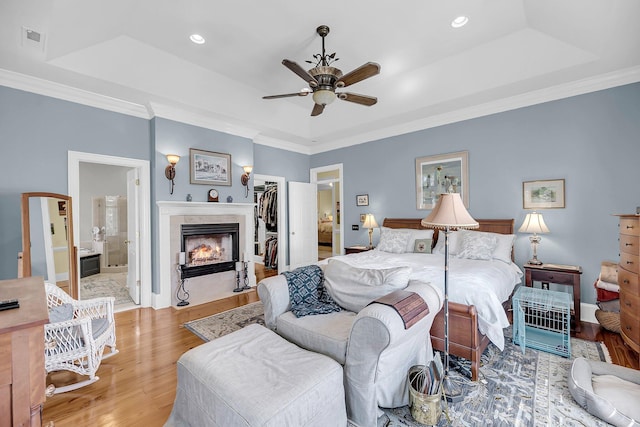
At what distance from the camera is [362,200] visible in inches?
222

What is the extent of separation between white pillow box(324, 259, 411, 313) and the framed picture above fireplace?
292cm

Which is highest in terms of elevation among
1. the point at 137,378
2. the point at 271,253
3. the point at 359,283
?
the point at 359,283

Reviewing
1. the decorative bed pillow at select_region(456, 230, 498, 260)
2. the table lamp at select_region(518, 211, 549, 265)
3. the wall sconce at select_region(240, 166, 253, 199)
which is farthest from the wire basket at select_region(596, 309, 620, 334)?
the wall sconce at select_region(240, 166, 253, 199)

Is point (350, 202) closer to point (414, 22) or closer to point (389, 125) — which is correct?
point (389, 125)

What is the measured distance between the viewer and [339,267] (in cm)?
267

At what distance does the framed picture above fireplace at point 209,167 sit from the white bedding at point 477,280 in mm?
2684

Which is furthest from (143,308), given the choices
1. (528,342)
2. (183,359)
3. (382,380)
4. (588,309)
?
(588,309)

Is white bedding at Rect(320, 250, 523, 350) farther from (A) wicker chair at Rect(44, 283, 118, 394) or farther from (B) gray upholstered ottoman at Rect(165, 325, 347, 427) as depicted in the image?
(A) wicker chair at Rect(44, 283, 118, 394)

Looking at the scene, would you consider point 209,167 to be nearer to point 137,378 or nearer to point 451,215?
point 137,378

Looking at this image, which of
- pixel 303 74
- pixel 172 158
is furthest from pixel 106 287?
pixel 303 74

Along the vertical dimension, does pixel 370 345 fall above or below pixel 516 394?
above

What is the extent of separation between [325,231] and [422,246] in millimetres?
4571

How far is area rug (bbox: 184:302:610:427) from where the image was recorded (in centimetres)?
181

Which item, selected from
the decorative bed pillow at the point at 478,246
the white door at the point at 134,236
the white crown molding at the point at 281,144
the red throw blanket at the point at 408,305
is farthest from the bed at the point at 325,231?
the red throw blanket at the point at 408,305
